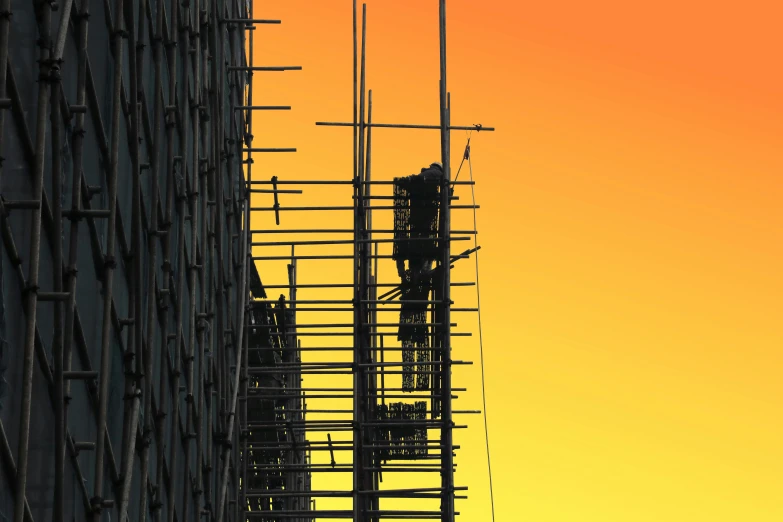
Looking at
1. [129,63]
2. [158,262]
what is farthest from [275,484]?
[129,63]

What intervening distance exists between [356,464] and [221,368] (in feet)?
14.4

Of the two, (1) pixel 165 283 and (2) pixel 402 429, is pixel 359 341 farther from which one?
(1) pixel 165 283

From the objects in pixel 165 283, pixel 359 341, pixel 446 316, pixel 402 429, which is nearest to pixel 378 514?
pixel 402 429

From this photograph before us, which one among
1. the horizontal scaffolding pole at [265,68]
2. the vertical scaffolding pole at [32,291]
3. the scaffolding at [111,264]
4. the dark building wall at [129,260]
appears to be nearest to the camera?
the vertical scaffolding pole at [32,291]

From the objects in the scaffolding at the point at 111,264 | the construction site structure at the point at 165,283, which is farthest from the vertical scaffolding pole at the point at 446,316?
the scaffolding at the point at 111,264

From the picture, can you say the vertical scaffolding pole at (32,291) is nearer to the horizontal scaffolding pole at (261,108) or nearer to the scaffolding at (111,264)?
the scaffolding at (111,264)

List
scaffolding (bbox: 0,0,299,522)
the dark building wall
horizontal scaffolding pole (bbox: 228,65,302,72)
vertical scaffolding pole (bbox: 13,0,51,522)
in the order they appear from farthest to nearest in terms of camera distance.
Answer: horizontal scaffolding pole (bbox: 228,65,302,72), the dark building wall, scaffolding (bbox: 0,0,299,522), vertical scaffolding pole (bbox: 13,0,51,522)

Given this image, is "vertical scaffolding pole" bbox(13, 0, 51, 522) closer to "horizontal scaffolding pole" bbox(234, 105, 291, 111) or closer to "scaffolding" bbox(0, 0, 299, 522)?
"scaffolding" bbox(0, 0, 299, 522)

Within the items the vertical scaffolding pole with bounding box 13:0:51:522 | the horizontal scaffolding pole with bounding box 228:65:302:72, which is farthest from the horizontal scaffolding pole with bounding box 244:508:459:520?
the vertical scaffolding pole with bounding box 13:0:51:522

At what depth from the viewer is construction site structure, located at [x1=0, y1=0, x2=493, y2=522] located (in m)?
9.98

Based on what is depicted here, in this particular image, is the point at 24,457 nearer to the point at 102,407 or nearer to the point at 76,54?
the point at 102,407

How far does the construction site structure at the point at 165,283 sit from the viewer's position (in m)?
9.98

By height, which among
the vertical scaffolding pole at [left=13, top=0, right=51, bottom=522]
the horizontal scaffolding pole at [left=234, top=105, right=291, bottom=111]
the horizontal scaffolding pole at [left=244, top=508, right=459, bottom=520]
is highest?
the horizontal scaffolding pole at [left=234, top=105, right=291, bottom=111]

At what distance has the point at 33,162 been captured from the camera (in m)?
10.0
